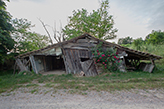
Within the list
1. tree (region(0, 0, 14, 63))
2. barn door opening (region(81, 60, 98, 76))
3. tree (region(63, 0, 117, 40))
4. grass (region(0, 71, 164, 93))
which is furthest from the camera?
tree (region(63, 0, 117, 40))

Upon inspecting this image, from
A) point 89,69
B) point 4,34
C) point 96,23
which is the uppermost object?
point 96,23

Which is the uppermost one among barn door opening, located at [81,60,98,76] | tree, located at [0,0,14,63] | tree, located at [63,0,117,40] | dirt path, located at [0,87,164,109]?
tree, located at [63,0,117,40]

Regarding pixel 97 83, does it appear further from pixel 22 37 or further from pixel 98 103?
pixel 22 37

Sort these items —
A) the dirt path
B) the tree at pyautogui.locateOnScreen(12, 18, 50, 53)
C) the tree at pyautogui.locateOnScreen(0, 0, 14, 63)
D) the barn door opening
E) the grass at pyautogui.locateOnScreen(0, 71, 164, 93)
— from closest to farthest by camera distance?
the dirt path → the grass at pyautogui.locateOnScreen(0, 71, 164, 93) → the tree at pyautogui.locateOnScreen(0, 0, 14, 63) → the barn door opening → the tree at pyautogui.locateOnScreen(12, 18, 50, 53)

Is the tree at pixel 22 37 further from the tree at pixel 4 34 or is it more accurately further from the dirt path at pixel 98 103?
the dirt path at pixel 98 103

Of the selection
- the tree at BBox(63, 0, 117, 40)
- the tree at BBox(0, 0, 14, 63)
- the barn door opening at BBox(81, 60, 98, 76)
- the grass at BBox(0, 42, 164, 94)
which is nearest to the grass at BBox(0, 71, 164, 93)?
the grass at BBox(0, 42, 164, 94)

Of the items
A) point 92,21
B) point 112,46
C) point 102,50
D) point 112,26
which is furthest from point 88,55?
point 112,26

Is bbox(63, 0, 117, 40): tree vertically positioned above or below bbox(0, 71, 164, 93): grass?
above

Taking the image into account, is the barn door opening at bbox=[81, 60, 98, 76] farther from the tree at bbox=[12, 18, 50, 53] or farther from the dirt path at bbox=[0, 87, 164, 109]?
the tree at bbox=[12, 18, 50, 53]

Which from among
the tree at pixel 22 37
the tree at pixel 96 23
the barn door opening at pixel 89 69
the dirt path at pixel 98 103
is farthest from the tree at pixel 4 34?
the tree at pixel 96 23

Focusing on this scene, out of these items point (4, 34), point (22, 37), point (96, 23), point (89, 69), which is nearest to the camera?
point (89, 69)

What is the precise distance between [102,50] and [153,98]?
504 centimetres

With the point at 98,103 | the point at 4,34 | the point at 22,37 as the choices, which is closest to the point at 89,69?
the point at 98,103

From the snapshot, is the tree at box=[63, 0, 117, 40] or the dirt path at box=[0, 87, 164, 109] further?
the tree at box=[63, 0, 117, 40]
